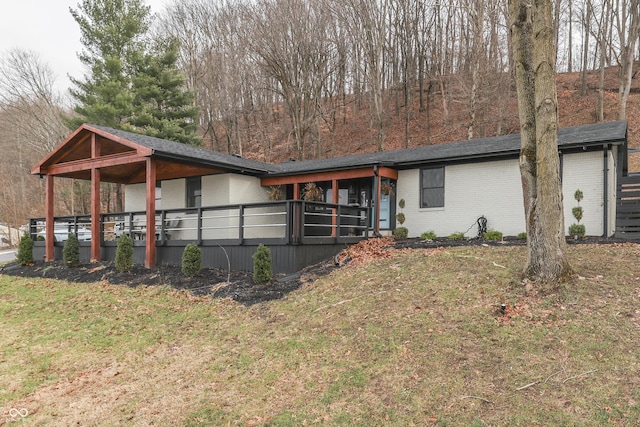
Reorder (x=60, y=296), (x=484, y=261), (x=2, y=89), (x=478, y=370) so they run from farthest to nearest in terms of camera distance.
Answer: (x=2, y=89), (x=60, y=296), (x=484, y=261), (x=478, y=370)

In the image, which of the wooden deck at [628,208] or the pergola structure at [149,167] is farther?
the pergola structure at [149,167]

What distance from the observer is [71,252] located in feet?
44.2

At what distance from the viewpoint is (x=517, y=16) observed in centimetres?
720

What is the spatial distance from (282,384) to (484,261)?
519cm

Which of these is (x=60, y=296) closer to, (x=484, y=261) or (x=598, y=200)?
(x=484, y=261)

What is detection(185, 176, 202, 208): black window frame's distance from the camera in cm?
1577

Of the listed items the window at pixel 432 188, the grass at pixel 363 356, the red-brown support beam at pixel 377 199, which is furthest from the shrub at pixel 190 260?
the window at pixel 432 188

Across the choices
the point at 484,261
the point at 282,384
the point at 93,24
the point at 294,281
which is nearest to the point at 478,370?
the point at 282,384

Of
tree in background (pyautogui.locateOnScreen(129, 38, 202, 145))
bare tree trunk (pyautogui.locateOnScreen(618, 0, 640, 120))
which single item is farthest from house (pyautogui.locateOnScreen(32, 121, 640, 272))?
bare tree trunk (pyautogui.locateOnScreen(618, 0, 640, 120))

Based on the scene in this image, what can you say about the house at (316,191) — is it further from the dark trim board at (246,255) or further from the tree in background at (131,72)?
the tree in background at (131,72)

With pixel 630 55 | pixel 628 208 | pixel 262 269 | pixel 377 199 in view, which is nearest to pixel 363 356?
pixel 262 269

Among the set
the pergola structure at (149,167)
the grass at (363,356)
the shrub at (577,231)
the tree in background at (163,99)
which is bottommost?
the grass at (363,356)

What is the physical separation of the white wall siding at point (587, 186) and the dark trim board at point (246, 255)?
21.1 ft

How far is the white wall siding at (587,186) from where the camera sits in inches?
433
